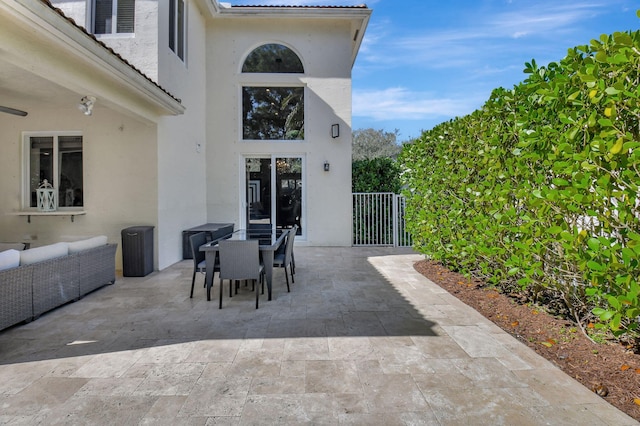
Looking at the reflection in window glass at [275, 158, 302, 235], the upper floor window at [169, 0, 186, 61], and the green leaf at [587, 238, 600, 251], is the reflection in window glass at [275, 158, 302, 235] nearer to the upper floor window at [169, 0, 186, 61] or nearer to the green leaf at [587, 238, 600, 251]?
the upper floor window at [169, 0, 186, 61]

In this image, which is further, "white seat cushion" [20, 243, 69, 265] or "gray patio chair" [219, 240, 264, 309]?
"gray patio chair" [219, 240, 264, 309]

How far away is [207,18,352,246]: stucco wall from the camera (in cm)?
939

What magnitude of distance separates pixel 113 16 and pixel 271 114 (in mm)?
4123

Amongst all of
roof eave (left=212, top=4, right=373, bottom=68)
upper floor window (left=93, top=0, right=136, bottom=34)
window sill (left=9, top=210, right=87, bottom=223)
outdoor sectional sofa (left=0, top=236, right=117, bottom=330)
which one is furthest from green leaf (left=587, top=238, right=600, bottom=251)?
roof eave (left=212, top=4, right=373, bottom=68)

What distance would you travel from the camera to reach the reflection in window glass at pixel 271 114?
9.54m

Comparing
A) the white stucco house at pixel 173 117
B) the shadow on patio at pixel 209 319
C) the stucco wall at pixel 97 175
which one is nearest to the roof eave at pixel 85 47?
the white stucco house at pixel 173 117

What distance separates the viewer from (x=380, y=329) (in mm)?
3617

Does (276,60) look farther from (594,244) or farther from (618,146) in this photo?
(594,244)

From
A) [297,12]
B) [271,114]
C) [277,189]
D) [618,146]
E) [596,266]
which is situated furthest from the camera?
[271,114]

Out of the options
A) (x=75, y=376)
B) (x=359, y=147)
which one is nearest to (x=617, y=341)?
(x=75, y=376)

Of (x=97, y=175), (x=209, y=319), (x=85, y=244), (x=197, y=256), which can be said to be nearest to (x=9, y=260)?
(x=85, y=244)

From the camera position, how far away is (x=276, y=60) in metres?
9.52

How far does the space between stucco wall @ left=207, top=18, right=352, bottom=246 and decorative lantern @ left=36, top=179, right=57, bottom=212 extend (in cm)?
361

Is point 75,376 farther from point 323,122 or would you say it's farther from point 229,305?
point 323,122
